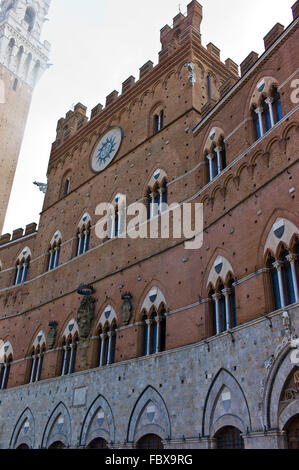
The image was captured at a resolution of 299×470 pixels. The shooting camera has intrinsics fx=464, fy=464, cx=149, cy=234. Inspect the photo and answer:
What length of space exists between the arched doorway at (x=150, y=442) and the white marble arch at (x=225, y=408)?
1.88 metres

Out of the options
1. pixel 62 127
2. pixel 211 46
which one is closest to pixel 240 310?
pixel 211 46

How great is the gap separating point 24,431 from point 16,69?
31529mm

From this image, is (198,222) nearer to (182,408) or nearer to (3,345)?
(182,408)

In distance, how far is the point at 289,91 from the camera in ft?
35.6

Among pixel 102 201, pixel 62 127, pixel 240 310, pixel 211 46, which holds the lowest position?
pixel 240 310

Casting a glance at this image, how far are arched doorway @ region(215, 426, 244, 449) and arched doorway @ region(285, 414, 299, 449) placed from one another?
1433mm

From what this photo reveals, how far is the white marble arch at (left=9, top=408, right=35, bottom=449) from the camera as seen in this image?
656 inches

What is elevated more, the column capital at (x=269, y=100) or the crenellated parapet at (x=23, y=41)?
the crenellated parapet at (x=23, y=41)

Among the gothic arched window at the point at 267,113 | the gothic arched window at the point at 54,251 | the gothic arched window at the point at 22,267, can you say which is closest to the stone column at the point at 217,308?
the gothic arched window at the point at 267,113

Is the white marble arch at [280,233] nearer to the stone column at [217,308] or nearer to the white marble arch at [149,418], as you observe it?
the stone column at [217,308]

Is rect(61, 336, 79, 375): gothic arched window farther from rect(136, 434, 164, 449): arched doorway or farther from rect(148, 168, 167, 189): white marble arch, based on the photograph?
rect(148, 168, 167, 189): white marble arch

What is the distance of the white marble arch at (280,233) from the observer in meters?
9.77

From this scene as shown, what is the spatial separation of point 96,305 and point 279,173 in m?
8.64

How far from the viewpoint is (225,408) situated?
10.5 m
